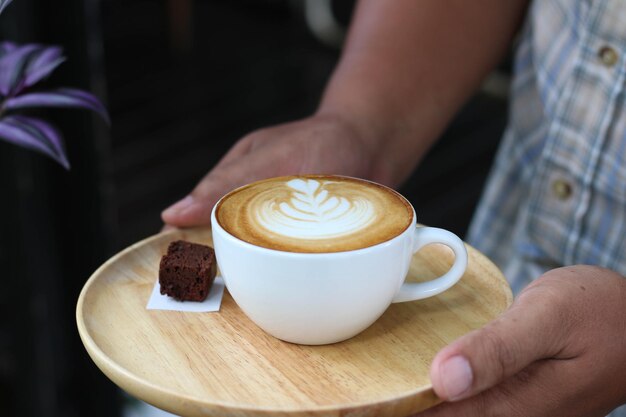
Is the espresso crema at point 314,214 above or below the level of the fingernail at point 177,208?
above

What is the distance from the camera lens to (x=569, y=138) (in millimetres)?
1278

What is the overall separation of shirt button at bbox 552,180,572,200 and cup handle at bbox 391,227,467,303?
500mm

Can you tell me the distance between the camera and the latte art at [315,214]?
83 cm

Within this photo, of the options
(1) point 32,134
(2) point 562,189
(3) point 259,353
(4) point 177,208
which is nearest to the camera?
(1) point 32,134

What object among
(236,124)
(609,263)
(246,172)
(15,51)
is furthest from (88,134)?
(236,124)

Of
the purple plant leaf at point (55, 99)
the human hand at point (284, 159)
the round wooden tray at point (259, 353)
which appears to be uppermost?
the purple plant leaf at point (55, 99)

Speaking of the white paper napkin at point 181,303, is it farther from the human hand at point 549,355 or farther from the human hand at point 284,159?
the human hand at point 549,355

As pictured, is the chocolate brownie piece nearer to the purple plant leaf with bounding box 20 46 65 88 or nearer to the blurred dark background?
the purple plant leaf with bounding box 20 46 65 88

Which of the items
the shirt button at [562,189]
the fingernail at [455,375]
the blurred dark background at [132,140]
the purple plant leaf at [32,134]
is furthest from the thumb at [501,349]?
the blurred dark background at [132,140]

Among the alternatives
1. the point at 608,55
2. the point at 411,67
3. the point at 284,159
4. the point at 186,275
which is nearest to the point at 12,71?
the point at 186,275

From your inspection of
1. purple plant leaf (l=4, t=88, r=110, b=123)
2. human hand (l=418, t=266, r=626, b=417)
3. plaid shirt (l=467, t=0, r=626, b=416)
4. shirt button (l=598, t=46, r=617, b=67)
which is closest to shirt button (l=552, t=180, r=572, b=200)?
plaid shirt (l=467, t=0, r=626, b=416)

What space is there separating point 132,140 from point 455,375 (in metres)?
3.56

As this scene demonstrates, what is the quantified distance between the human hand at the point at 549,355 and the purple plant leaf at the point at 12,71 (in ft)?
1.66

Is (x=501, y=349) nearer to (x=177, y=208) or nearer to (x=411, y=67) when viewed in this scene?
(x=177, y=208)
